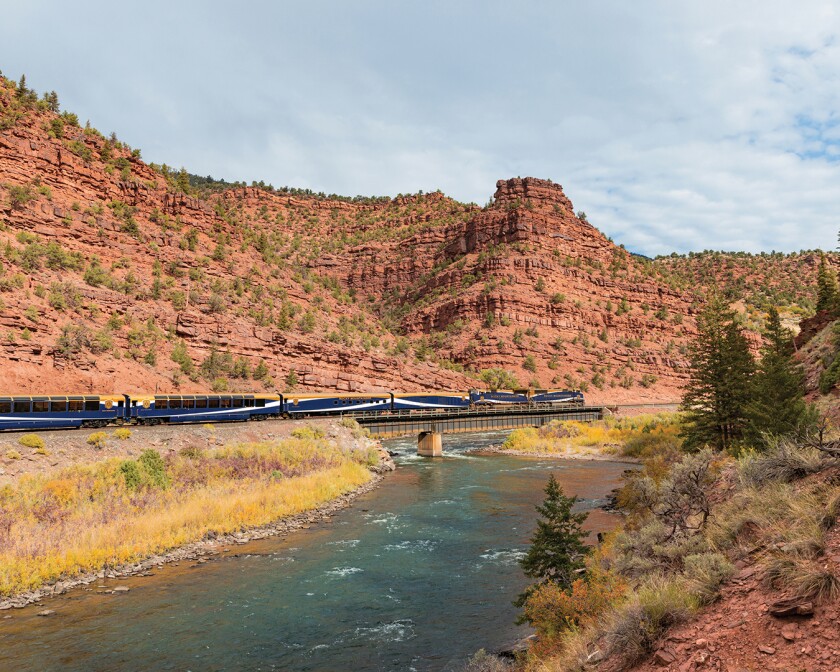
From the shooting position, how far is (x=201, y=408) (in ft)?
126

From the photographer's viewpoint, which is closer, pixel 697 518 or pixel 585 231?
pixel 697 518

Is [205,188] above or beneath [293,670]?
above

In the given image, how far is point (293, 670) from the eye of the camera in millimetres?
11977

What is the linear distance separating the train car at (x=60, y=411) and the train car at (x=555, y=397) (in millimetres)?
55262

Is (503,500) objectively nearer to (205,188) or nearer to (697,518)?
(697,518)

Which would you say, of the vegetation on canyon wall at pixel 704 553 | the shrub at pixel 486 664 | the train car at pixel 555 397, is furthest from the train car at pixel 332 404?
the shrub at pixel 486 664

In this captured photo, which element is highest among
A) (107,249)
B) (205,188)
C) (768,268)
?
(205,188)

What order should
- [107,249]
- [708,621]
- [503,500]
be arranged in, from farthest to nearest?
1. [107,249]
2. [503,500]
3. [708,621]

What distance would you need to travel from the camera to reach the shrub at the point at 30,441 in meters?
26.2

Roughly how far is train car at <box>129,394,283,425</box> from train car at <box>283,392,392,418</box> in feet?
4.42

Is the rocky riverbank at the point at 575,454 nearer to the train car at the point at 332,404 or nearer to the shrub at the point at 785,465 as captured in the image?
the train car at the point at 332,404

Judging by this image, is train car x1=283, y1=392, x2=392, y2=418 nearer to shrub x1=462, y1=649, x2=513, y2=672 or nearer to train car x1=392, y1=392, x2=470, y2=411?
train car x1=392, y1=392, x2=470, y2=411

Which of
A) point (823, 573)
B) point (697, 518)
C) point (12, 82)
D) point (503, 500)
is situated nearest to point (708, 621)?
point (823, 573)

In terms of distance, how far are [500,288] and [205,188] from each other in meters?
113
